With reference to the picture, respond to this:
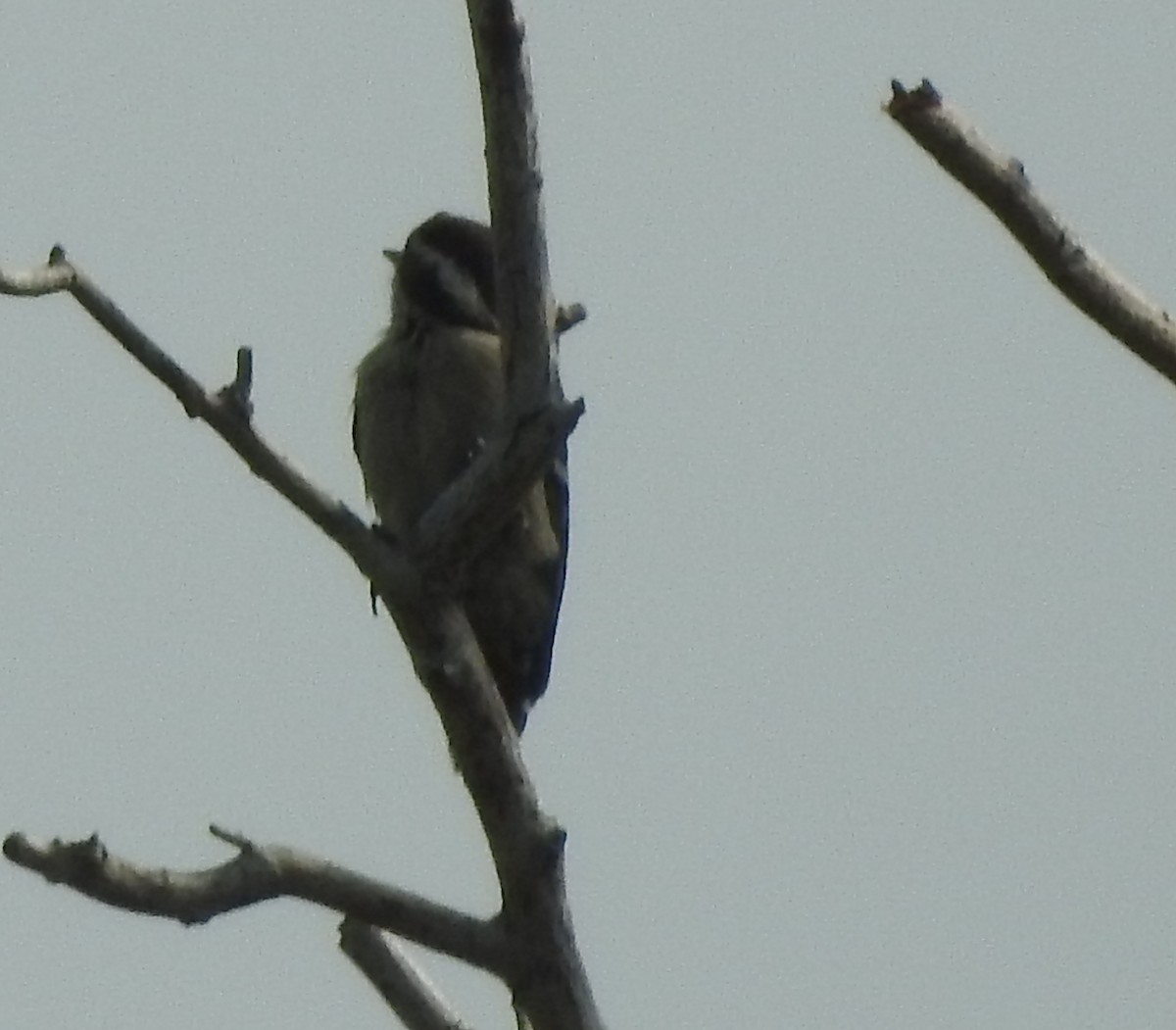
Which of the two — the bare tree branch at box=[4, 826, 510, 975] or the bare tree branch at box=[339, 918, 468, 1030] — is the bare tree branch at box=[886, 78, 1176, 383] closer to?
the bare tree branch at box=[4, 826, 510, 975]

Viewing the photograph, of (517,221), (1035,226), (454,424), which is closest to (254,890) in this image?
(517,221)

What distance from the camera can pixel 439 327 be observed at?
645 cm

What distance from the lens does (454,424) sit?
630cm

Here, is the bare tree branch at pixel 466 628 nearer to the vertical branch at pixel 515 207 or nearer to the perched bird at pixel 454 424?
the vertical branch at pixel 515 207

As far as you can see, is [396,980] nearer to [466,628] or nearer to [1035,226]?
[466,628]

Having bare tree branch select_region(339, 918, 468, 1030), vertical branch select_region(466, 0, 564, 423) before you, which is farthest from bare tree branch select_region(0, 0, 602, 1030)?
bare tree branch select_region(339, 918, 468, 1030)

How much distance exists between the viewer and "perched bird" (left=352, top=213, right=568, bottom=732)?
20.7 feet

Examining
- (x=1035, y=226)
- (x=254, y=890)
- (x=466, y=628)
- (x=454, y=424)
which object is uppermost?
(x=454, y=424)

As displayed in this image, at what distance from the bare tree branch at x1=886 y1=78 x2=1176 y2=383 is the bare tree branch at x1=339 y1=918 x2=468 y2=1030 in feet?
6.69

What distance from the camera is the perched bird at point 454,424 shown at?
6.31 metres

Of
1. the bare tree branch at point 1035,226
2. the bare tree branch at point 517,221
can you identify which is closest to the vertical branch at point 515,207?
the bare tree branch at point 517,221

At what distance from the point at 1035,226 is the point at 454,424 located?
3221mm

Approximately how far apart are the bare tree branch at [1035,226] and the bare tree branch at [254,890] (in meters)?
1.61

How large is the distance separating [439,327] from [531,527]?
0.63 m
